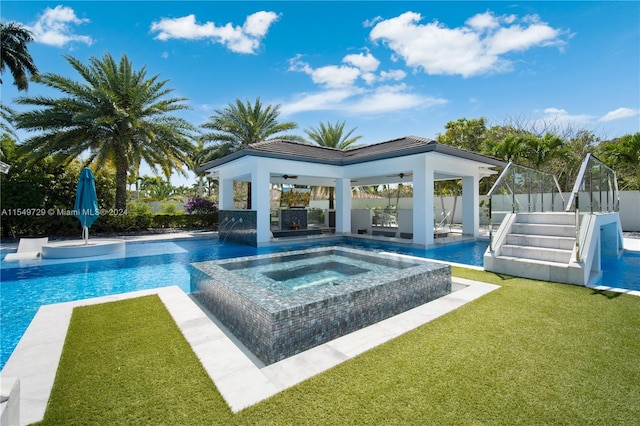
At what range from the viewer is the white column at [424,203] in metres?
13.7

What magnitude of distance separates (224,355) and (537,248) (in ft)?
27.3

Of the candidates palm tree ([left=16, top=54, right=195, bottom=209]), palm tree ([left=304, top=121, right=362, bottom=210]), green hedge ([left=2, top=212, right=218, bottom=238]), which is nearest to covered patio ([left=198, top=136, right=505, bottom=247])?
palm tree ([left=16, top=54, right=195, bottom=209])

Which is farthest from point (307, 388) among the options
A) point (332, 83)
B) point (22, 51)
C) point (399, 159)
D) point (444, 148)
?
point (22, 51)

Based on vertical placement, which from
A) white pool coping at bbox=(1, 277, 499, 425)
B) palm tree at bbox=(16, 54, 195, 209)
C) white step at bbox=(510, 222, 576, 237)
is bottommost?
white pool coping at bbox=(1, 277, 499, 425)

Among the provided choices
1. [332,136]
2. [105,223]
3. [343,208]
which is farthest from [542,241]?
[105,223]

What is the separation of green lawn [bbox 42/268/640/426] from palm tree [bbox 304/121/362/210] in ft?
70.0

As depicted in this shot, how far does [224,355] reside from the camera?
3.76 metres

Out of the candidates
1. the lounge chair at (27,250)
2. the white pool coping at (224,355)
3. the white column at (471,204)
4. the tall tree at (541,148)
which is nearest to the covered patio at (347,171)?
the white column at (471,204)

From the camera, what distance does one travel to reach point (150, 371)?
3.39m

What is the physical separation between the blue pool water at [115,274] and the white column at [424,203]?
78 centimetres

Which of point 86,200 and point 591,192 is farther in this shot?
point 86,200

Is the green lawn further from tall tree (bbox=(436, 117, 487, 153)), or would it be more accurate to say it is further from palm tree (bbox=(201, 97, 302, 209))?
tall tree (bbox=(436, 117, 487, 153))

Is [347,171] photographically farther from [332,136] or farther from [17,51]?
[17,51]

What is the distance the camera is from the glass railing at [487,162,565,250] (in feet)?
31.5
